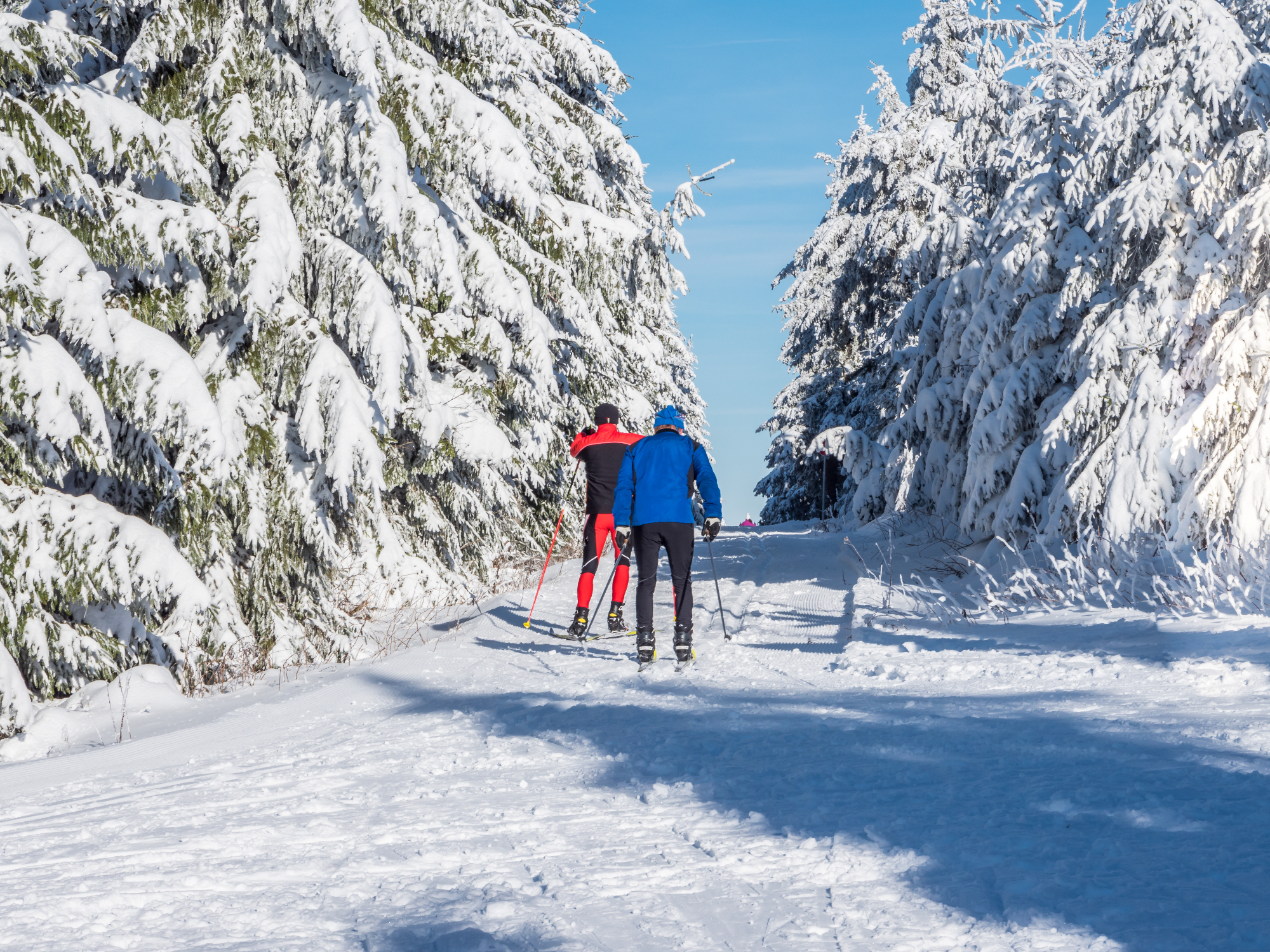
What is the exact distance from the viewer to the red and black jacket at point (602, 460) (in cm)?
1039

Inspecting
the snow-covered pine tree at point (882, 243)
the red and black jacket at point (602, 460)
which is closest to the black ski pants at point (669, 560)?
the red and black jacket at point (602, 460)

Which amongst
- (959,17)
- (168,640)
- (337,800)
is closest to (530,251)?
(168,640)

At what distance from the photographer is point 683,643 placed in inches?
312

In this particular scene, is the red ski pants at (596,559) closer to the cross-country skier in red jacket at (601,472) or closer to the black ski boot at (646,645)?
the cross-country skier in red jacket at (601,472)

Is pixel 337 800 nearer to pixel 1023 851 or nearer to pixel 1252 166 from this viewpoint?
pixel 1023 851

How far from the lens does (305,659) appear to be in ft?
32.0

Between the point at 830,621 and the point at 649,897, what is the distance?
7010mm

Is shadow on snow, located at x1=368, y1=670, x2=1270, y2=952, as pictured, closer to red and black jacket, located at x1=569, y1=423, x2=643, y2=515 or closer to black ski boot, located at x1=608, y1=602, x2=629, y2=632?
black ski boot, located at x1=608, y1=602, x2=629, y2=632

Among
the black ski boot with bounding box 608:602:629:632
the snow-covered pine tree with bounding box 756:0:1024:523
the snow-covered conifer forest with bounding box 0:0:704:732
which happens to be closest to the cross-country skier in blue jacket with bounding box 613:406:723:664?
the black ski boot with bounding box 608:602:629:632

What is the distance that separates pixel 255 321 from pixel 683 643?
15.6 ft

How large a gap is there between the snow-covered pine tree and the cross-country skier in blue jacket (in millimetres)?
11544

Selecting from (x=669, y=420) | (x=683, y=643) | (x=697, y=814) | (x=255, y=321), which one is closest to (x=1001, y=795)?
(x=697, y=814)

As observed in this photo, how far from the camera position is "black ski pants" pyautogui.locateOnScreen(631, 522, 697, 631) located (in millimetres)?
7984

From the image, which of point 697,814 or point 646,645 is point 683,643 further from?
point 697,814
